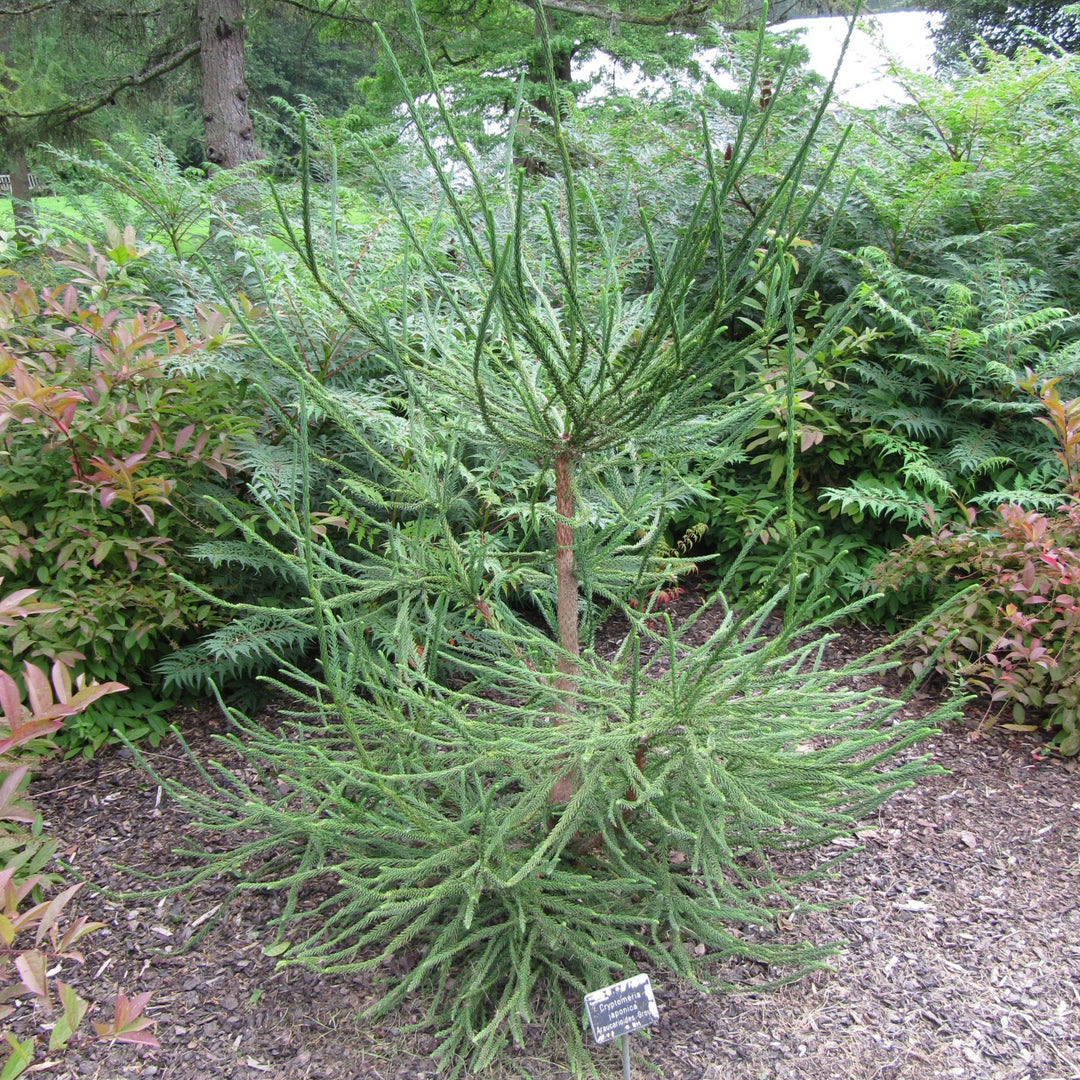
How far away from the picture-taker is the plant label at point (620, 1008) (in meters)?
1.50

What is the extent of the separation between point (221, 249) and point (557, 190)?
63.9 inches

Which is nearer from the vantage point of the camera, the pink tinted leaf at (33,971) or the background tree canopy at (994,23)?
the pink tinted leaf at (33,971)

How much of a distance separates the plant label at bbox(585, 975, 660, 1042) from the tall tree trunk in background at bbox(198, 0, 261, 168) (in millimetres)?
7448

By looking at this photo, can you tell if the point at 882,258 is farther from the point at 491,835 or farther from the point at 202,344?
the point at 491,835

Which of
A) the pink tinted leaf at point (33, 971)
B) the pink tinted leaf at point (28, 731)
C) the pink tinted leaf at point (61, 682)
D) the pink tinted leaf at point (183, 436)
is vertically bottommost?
the pink tinted leaf at point (33, 971)

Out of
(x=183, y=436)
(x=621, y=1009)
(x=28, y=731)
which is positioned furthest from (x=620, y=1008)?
(x=183, y=436)

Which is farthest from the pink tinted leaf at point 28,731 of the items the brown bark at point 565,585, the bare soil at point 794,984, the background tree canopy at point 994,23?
the background tree canopy at point 994,23

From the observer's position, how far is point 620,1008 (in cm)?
152

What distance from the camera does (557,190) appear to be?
4.02m

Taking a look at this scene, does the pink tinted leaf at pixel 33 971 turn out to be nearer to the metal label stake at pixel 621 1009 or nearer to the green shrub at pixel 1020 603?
the metal label stake at pixel 621 1009

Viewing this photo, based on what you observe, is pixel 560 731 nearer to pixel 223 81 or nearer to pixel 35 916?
pixel 35 916

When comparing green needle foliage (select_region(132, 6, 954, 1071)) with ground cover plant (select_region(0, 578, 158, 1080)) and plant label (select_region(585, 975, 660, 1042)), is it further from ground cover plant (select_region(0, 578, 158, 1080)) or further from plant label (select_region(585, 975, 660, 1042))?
ground cover plant (select_region(0, 578, 158, 1080))

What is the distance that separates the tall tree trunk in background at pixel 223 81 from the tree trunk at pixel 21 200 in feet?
5.41

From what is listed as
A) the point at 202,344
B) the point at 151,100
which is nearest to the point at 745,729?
the point at 202,344
